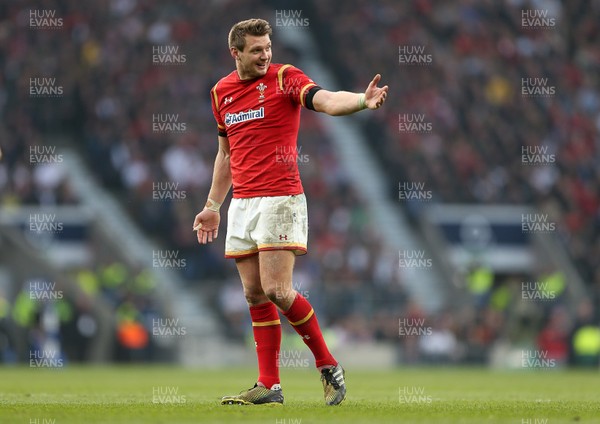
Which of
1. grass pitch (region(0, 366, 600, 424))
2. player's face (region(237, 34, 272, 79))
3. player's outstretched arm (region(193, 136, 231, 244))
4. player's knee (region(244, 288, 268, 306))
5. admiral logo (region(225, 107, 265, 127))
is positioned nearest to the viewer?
grass pitch (region(0, 366, 600, 424))

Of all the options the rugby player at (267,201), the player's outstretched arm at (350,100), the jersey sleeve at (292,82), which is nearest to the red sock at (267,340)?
the rugby player at (267,201)

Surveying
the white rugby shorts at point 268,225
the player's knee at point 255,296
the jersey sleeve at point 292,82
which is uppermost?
the jersey sleeve at point 292,82

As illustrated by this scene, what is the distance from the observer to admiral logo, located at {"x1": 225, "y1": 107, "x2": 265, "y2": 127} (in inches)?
356

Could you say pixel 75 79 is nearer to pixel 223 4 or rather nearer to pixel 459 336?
pixel 223 4

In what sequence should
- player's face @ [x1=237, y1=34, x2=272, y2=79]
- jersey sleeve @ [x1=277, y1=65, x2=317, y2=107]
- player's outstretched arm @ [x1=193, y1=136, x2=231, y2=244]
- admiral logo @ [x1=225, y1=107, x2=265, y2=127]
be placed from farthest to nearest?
player's outstretched arm @ [x1=193, y1=136, x2=231, y2=244] < admiral logo @ [x1=225, y1=107, x2=265, y2=127] < player's face @ [x1=237, y1=34, x2=272, y2=79] < jersey sleeve @ [x1=277, y1=65, x2=317, y2=107]

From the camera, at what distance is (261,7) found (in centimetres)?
2936

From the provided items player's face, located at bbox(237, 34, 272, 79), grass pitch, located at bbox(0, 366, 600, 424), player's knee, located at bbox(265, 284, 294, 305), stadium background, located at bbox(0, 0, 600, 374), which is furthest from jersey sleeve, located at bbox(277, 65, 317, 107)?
stadium background, located at bbox(0, 0, 600, 374)

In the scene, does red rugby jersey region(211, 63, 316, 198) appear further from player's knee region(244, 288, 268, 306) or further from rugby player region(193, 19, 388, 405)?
player's knee region(244, 288, 268, 306)

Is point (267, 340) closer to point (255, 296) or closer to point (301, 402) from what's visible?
point (255, 296)

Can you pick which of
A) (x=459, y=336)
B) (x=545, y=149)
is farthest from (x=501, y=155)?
(x=459, y=336)

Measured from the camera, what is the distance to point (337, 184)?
26.1 metres

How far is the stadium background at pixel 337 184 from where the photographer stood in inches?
888

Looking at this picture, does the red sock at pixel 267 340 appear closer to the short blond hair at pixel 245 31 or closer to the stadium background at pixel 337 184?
the short blond hair at pixel 245 31

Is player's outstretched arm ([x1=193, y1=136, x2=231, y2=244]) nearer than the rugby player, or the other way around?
the rugby player
